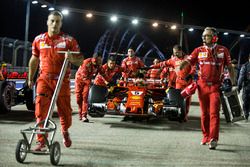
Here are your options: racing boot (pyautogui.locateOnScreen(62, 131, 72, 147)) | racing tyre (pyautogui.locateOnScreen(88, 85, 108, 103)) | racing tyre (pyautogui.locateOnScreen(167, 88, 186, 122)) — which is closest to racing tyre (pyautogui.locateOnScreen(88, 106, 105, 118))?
racing tyre (pyautogui.locateOnScreen(88, 85, 108, 103))

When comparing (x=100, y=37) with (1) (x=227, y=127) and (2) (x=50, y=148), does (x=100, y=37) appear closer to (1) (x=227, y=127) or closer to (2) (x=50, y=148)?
(1) (x=227, y=127)

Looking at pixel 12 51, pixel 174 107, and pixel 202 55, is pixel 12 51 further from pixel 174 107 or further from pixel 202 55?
pixel 202 55

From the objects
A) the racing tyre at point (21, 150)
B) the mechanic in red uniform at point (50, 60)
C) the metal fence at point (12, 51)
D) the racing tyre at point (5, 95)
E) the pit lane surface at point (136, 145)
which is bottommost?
the pit lane surface at point (136, 145)

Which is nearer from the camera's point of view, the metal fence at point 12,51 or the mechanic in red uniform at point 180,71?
the mechanic in red uniform at point 180,71

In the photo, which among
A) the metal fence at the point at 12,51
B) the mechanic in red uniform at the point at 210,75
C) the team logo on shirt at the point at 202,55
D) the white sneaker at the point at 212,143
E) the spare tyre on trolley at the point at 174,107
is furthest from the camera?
the metal fence at the point at 12,51

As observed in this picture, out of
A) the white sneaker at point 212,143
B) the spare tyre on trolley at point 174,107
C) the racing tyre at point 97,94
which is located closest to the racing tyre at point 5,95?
the racing tyre at point 97,94

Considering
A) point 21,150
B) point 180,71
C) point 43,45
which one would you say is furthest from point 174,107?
point 21,150

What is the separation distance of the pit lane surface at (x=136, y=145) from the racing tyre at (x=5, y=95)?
22cm

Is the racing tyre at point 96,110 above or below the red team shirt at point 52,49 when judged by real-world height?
below

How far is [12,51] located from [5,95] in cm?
834

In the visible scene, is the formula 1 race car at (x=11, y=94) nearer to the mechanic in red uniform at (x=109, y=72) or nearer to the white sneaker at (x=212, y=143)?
the mechanic in red uniform at (x=109, y=72)

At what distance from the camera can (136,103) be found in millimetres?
9953

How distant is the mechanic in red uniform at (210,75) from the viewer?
7262mm

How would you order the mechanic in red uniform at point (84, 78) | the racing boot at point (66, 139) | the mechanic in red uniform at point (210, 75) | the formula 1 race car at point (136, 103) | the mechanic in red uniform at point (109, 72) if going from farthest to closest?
1. the mechanic in red uniform at point (109, 72)
2. the mechanic in red uniform at point (84, 78)
3. the formula 1 race car at point (136, 103)
4. the mechanic in red uniform at point (210, 75)
5. the racing boot at point (66, 139)
